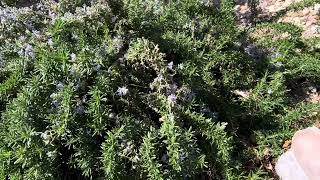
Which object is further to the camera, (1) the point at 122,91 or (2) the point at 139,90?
(2) the point at 139,90

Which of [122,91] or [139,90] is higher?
[139,90]

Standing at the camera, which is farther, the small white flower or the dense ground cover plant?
the small white flower

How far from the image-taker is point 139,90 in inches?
118

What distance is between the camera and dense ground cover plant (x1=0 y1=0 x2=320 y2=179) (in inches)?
103

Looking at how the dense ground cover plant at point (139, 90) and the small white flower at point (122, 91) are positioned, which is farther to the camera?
the small white flower at point (122, 91)

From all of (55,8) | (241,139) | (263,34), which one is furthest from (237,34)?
(55,8)

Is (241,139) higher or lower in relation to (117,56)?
lower

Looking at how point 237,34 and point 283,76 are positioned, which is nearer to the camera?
point 283,76

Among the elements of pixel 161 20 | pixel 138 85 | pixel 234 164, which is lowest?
pixel 234 164

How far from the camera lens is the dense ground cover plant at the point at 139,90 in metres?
2.62

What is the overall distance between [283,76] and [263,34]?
55cm

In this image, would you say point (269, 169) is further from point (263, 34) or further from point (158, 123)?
point (263, 34)

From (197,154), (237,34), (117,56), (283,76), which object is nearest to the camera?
(197,154)

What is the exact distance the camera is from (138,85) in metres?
2.96
